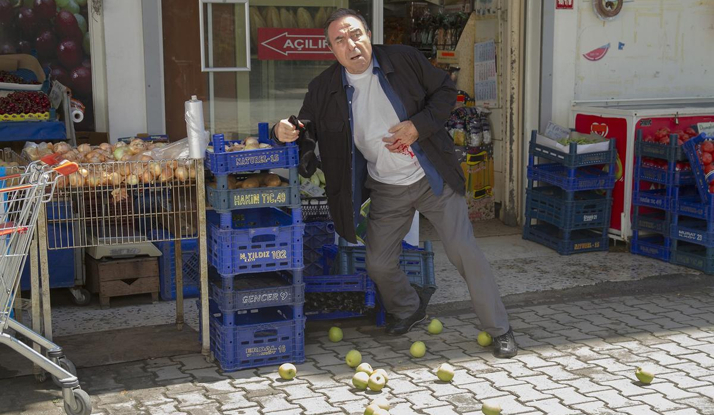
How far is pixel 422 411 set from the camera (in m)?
4.73

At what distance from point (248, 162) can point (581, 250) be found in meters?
4.08

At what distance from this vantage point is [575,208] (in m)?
7.97

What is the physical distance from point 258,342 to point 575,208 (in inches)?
147

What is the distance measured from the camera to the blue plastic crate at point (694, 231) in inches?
288

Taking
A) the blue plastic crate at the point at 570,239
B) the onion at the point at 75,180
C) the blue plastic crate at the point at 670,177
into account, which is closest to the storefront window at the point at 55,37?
the onion at the point at 75,180

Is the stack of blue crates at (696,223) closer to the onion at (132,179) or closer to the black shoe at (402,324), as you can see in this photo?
the black shoe at (402,324)

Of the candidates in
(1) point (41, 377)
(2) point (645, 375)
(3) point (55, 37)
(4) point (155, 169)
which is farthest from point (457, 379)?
(3) point (55, 37)

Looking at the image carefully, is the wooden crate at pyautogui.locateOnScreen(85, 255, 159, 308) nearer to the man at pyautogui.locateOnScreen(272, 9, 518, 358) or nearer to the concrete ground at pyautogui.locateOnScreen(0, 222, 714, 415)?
the concrete ground at pyautogui.locateOnScreen(0, 222, 714, 415)

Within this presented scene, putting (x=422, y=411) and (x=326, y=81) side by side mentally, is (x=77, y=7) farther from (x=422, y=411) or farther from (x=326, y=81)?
(x=422, y=411)

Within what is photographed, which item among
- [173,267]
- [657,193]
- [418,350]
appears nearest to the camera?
[418,350]

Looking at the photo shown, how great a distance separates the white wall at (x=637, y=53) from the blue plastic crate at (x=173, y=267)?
3902 mm

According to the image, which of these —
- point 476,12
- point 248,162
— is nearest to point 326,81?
point 248,162

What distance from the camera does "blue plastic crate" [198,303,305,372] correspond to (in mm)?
5301

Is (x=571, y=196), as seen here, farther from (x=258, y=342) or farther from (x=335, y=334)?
(x=258, y=342)
